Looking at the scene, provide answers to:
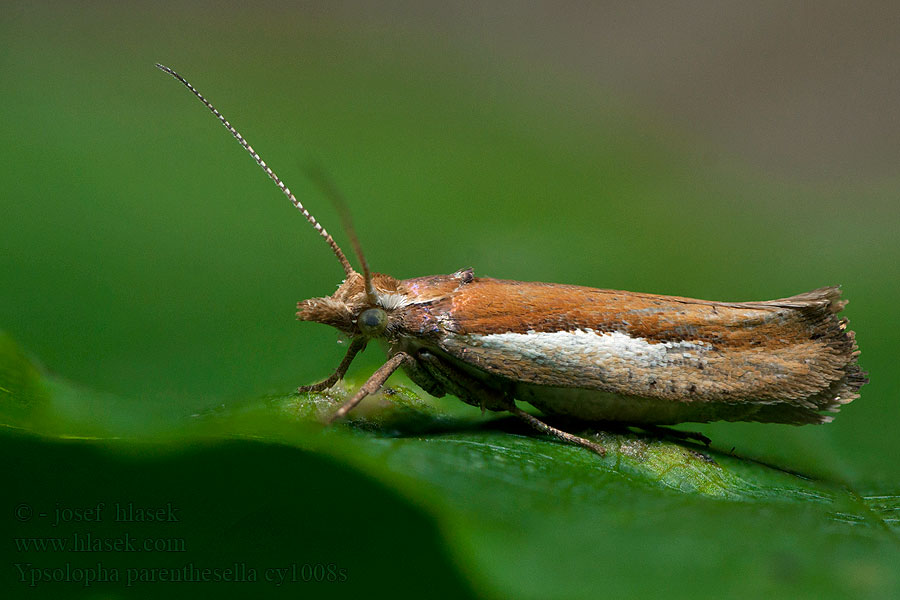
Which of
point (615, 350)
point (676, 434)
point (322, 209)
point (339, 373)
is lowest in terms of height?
point (339, 373)

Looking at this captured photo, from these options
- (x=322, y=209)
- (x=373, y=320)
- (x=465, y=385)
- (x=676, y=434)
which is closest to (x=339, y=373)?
(x=373, y=320)

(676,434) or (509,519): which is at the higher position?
(676,434)

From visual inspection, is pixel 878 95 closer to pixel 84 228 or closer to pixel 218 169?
pixel 218 169

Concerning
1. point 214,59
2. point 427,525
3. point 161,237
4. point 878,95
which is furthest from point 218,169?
point 878,95

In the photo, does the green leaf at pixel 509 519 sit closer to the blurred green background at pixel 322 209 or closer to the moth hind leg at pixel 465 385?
the blurred green background at pixel 322 209

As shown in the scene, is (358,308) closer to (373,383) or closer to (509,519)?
(373,383)

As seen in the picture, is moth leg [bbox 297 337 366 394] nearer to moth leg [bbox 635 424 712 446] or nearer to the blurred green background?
the blurred green background

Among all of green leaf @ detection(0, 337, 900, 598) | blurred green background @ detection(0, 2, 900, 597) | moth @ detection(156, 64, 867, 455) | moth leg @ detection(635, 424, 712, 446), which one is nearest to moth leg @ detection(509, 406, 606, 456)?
moth @ detection(156, 64, 867, 455)

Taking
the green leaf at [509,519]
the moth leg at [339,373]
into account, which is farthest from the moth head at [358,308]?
the green leaf at [509,519]
